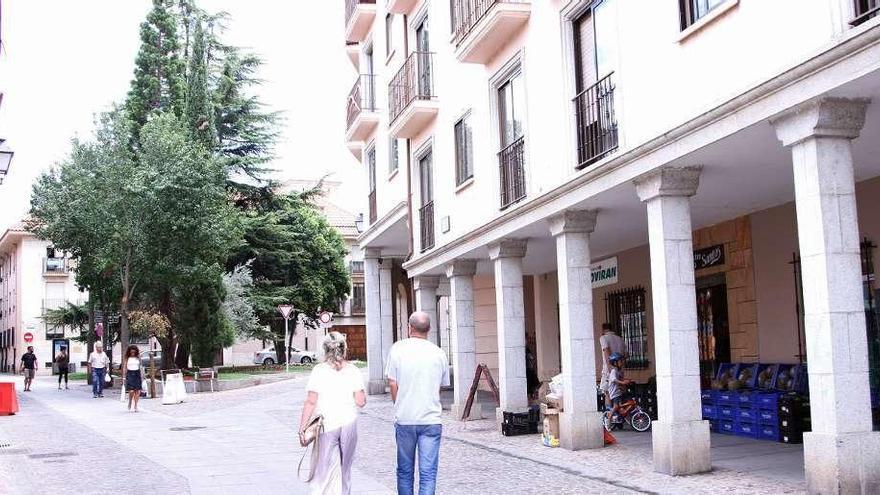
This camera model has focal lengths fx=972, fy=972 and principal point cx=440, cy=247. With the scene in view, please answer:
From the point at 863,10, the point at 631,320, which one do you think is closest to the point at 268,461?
the point at 863,10

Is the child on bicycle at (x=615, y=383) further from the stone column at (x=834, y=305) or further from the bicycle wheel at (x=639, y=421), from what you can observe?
the stone column at (x=834, y=305)

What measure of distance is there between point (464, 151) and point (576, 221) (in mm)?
6015

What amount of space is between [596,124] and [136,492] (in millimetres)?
7634

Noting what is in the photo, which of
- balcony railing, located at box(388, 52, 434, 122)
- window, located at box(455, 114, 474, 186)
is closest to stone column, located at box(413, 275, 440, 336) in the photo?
balcony railing, located at box(388, 52, 434, 122)

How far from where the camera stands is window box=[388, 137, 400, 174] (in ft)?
85.5

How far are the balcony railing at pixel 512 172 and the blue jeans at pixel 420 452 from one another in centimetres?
874

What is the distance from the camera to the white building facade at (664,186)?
8602mm

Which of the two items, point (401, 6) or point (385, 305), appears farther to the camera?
point (385, 305)

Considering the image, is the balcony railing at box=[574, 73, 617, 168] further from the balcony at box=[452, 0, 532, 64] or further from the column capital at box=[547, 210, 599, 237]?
the balcony at box=[452, 0, 532, 64]

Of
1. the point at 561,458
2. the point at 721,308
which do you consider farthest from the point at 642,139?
the point at 721,308

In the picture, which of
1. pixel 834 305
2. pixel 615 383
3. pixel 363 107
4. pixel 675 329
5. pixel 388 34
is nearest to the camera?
pixel 834 305

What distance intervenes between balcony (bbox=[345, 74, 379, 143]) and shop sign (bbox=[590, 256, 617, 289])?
29.7 feet

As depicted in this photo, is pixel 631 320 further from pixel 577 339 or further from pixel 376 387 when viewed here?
pixel 376 387

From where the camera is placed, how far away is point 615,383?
1575 centimetres
